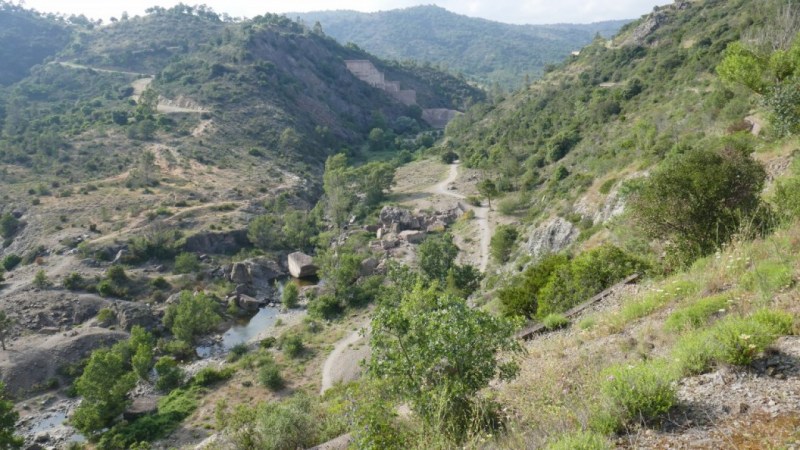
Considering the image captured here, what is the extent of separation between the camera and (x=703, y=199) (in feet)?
37.3

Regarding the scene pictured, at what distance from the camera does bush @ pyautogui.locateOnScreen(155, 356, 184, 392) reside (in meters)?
31.2

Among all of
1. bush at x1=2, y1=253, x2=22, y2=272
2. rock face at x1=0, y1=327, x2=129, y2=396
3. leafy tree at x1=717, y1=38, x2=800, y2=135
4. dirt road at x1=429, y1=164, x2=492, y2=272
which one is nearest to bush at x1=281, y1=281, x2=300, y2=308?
rock face at x1=0, y1=327, x2=129, y2=396

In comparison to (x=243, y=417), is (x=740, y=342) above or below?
above

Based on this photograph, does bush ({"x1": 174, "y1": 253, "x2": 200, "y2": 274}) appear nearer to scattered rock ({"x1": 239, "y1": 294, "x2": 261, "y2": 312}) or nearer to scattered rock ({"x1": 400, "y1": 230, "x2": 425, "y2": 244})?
scattered rock ({"x1": 239, "y1": 294, "x2": 261, "y2": 312})

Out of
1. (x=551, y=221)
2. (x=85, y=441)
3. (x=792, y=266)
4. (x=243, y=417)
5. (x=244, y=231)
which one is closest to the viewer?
(x=792, y=266)

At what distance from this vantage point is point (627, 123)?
158ft

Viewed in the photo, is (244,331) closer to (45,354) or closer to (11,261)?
(45,354)

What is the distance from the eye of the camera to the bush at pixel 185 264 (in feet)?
156

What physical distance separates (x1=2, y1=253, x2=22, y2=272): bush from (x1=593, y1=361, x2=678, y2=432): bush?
2285 inches

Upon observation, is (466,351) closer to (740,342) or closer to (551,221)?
(740,342)

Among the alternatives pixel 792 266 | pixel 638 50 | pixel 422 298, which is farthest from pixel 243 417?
pixel 638 50

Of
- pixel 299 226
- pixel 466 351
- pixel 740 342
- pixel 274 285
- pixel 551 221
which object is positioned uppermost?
pixel 740 342

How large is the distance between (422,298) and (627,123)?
153ft

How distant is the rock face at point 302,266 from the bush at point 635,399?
47.0 m
